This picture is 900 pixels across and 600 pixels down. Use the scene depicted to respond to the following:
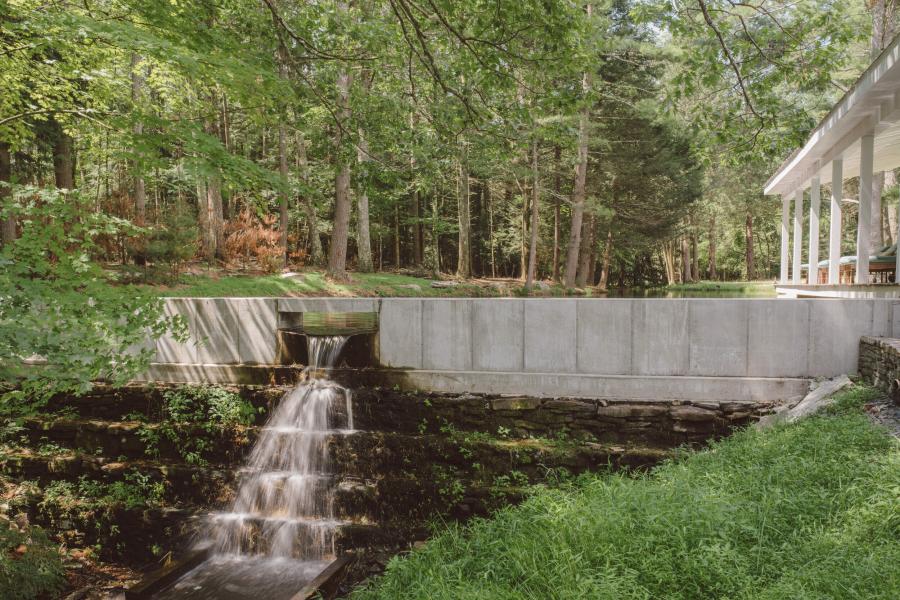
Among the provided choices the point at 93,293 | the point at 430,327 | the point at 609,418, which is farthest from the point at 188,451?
the point at 609,418

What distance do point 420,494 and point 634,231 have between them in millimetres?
19100

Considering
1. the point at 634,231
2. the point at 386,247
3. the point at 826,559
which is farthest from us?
the point at 386,247

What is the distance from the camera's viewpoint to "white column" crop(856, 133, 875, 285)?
298 inches

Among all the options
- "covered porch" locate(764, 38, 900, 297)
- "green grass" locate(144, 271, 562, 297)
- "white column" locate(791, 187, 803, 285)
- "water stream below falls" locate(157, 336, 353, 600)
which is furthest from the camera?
"green grass" locate(144, 271, 562, 297)

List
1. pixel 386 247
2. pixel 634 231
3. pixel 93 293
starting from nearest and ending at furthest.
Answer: pixel 93 293 → pixel 634 231 → pixel 386 247

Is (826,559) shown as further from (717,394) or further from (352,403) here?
(352,403)

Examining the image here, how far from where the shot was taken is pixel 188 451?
6.66m

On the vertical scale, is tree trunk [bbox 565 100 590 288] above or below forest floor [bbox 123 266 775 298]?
above

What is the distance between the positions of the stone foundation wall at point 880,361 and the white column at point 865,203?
3.32 m

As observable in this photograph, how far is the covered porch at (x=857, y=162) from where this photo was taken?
677cm

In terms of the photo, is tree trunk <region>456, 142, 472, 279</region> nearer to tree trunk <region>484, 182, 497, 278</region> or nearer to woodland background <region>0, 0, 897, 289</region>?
tree trunk <region>484, 182, 497, 278</region>

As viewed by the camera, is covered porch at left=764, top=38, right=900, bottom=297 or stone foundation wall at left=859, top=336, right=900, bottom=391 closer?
stone foundation wall at left=859, top=336, right=900, bottom=391

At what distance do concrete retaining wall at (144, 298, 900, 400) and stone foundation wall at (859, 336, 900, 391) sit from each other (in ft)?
0.69

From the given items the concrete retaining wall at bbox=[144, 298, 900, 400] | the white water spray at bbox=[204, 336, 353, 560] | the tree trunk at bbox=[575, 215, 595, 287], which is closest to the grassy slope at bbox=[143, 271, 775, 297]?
the tree trunk at bbox=[575, 215, 595, 287]
